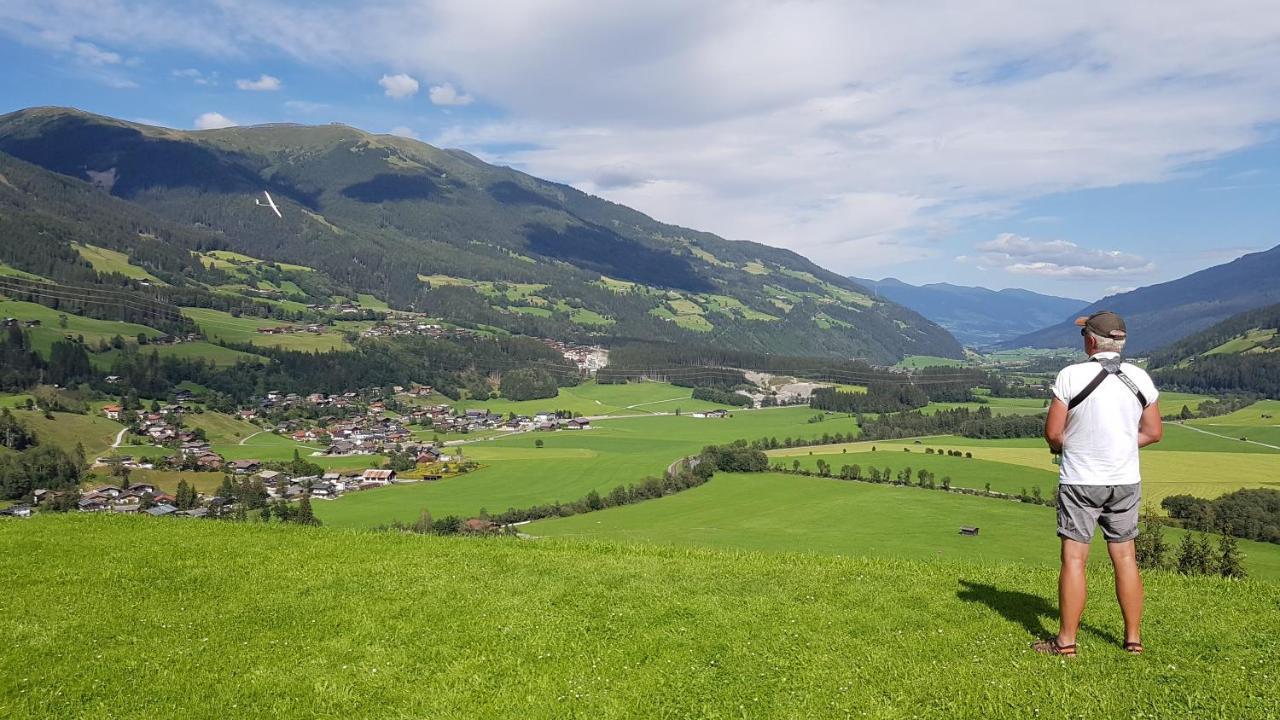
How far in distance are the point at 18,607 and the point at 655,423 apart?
13942 cm

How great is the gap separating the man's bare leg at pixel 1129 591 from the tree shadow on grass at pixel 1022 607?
1.04 ft

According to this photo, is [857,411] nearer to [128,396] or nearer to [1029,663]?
[128,396]

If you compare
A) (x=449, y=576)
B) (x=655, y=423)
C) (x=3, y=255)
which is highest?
(x=3, y=255)

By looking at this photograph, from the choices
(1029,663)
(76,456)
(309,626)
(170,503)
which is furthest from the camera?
(76,456)

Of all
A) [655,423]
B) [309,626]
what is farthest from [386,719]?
[655,423]

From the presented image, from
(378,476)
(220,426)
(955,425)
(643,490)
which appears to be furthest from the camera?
(955,425)

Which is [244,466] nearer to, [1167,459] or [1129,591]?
[1129,591]

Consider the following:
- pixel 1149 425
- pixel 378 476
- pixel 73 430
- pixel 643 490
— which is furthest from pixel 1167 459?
pixel 73 430

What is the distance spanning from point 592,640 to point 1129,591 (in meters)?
6.45

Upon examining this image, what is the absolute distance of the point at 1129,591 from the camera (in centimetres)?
880

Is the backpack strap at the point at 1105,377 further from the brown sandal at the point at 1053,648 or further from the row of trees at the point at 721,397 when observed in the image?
the row of trees at the point at 721,397

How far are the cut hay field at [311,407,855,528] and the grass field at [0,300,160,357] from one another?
296 feet

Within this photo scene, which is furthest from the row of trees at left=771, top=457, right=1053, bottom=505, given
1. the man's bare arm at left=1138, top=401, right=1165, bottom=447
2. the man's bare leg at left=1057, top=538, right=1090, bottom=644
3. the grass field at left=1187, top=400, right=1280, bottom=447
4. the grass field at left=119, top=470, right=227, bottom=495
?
the man's bare leg at left=1057, top=538, right=1090, bottom=644

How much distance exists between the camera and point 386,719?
753cm
